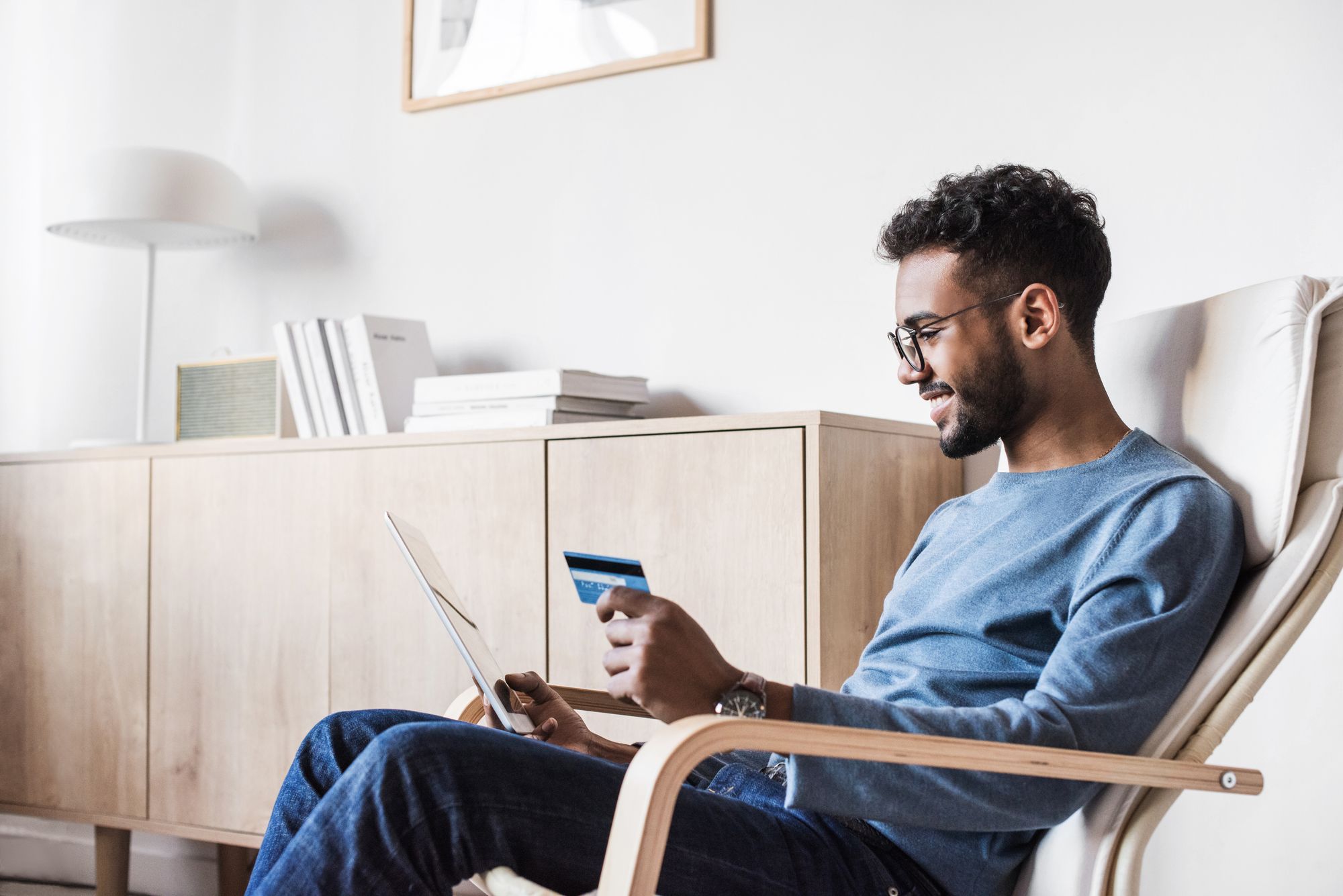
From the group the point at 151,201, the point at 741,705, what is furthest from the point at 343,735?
the point at 151,201

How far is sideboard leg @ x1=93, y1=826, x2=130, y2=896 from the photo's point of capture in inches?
97.6

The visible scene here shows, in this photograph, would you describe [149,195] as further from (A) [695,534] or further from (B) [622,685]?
(B) [622,685]

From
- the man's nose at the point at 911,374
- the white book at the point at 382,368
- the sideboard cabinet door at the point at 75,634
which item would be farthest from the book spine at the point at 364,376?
the man's nose at the point at 911,374

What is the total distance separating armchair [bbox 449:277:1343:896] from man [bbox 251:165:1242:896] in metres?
0.04

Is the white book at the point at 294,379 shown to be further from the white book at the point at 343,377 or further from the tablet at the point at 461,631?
the tablet at the point at 461,631

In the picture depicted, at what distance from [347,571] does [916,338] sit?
47.6 inches

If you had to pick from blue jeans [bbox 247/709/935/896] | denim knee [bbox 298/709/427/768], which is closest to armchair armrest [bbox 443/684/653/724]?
denim knee [bbox 298/709/427/768]

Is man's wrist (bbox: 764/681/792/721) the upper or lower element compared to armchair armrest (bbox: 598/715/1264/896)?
upper

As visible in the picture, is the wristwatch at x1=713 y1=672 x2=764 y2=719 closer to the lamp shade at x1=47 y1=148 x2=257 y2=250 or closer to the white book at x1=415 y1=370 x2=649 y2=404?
the white book at x1=415 y1=370 x2=649 y2=404

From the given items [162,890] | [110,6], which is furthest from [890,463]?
[110,6]

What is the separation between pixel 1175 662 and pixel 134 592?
6.46ft

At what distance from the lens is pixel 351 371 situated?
2430mm

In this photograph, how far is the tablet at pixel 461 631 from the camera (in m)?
1.29

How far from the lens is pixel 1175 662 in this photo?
1.17 metres
